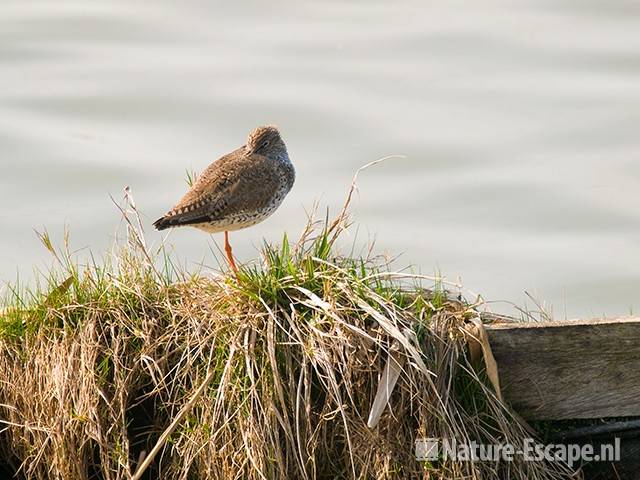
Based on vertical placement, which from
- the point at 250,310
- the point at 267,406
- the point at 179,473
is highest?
the point at 250,310

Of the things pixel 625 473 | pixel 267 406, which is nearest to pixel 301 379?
pixel 267 406

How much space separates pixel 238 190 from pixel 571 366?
2.09 meters

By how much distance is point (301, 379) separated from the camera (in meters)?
3.34

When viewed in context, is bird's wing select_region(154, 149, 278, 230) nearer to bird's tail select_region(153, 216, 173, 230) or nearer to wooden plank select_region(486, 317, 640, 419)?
bird's tail select_region(153, 216, 173, 230)

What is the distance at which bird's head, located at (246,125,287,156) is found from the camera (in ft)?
17.4

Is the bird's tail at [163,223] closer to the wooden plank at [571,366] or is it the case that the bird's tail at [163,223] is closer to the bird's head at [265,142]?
the bird's head at [265,142]

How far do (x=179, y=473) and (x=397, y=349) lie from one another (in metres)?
0.86

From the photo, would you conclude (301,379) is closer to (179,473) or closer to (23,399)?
(179,473)

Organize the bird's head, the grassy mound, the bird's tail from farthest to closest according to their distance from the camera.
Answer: the bird's head < the bird's tail < the grassy mound

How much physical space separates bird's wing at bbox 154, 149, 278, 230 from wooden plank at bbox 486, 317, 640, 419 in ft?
6.00

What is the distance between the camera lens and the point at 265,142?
211 inches

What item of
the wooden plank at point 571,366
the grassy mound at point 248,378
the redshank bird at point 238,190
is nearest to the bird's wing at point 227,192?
the redshank bird at point 238,190

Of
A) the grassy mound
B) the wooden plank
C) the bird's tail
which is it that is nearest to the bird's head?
the bird's tail

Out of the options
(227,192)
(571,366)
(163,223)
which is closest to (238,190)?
(227,192)
